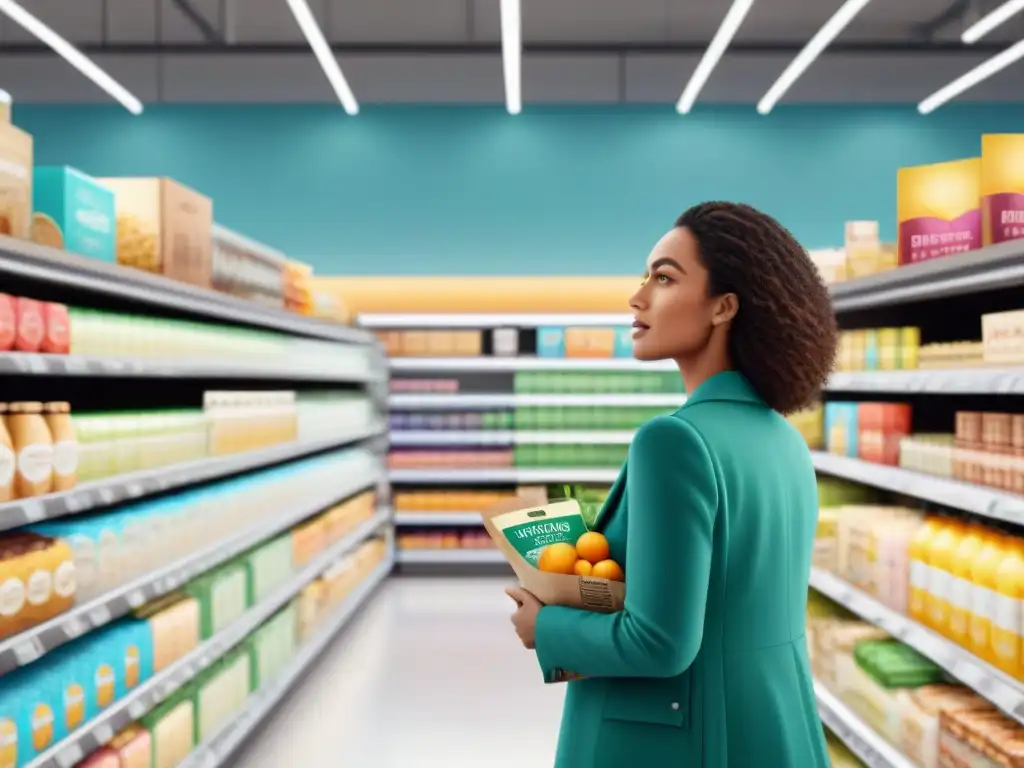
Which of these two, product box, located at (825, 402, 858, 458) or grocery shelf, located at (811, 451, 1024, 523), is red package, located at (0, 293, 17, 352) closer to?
grocery shelf, located at (811, 451, 1024, 523)

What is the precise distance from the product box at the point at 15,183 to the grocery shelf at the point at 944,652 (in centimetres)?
285

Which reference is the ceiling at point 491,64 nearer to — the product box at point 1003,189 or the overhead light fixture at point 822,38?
the overhead light fixture at point 822,38

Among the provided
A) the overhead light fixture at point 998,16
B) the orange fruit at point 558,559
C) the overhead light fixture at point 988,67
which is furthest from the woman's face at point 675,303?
the overhead light fixture at point 988,67

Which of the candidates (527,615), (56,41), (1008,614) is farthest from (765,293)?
(56,41)

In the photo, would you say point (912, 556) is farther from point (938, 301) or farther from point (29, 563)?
point (29, 563)

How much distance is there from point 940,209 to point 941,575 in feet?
3.96

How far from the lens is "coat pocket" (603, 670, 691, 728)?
1.33m

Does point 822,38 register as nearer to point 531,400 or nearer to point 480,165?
point 531,400

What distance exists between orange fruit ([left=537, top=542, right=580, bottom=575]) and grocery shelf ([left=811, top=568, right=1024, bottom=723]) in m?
1.50

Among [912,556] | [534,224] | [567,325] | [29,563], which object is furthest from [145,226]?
[534,224]

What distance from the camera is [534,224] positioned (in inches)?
359

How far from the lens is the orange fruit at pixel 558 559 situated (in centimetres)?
141

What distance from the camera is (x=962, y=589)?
2.67 m

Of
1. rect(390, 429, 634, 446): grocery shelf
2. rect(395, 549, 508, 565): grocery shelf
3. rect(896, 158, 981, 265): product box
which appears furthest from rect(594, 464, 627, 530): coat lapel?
rect(395, 549, 508, 565): grocery shelf
